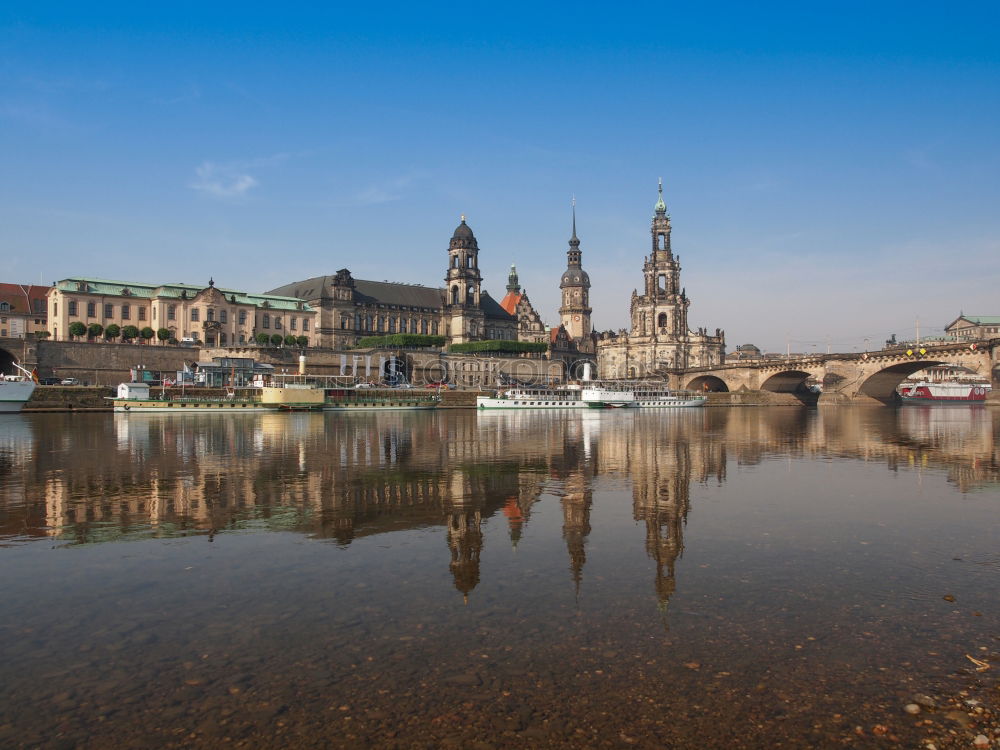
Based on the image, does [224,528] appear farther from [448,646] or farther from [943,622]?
[943,622]

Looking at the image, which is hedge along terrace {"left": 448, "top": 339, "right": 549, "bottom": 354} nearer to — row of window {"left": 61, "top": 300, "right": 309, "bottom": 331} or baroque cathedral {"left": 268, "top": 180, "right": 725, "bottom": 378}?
baroque cathedral {"left": 268, "top": 180, "right": 725, "bottom": 378}

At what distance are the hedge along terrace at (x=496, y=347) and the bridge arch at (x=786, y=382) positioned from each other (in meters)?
37.7

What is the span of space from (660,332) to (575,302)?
879 inches

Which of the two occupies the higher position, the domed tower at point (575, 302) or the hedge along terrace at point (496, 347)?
the domed tower at point (575, 302)

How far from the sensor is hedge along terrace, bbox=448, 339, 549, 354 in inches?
4441

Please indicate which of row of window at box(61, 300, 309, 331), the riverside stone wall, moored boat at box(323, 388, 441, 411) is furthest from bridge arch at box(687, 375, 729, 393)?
the riverside stone wall

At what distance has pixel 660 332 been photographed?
13400 centimetres

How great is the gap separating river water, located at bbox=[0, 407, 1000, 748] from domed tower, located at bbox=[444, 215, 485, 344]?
10523 cm

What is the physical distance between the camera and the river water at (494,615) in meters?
5.40

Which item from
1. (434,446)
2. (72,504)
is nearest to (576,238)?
(434,446)

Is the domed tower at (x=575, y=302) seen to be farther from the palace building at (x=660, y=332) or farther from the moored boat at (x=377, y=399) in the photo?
the moored boat at (x=377, y=399)

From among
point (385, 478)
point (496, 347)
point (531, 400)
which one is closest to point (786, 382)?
point (496, 347)

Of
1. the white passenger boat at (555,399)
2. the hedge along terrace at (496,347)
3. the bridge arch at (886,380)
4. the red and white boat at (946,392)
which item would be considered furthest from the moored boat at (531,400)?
the red and white boat at (946,392)

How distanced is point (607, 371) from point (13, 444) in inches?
4701
